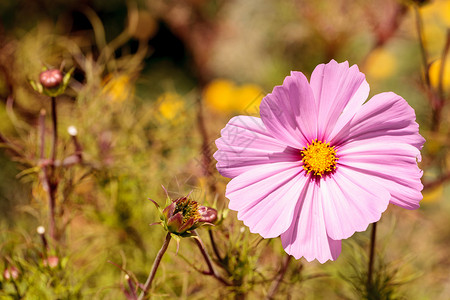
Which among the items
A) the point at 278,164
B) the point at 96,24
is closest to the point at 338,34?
the point at 96,24

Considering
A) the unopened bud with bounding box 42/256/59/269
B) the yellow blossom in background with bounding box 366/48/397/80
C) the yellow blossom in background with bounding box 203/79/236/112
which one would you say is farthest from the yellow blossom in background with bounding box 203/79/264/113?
the unopened bud with bounding box 42/256/59/269

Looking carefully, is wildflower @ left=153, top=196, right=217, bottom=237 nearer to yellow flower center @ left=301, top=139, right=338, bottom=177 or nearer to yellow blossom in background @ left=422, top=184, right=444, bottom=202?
yellow flower center @ left=301, top=139, right=338, bottom=177

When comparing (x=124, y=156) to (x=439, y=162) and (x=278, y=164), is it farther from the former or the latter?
(x=439, y=162)

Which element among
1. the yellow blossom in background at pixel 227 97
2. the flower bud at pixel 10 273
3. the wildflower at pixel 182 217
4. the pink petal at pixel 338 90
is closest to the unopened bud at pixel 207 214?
the wildflower at pixel 182 217

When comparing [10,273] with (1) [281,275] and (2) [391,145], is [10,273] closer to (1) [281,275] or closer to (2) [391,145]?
(1) [281,275]

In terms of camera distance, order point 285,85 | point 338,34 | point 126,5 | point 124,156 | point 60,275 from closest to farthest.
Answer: point 285,85, point 60,275, point 124,156, point 338,34, point 126,5

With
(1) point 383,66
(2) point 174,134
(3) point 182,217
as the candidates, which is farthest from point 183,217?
(1) point 383,66
